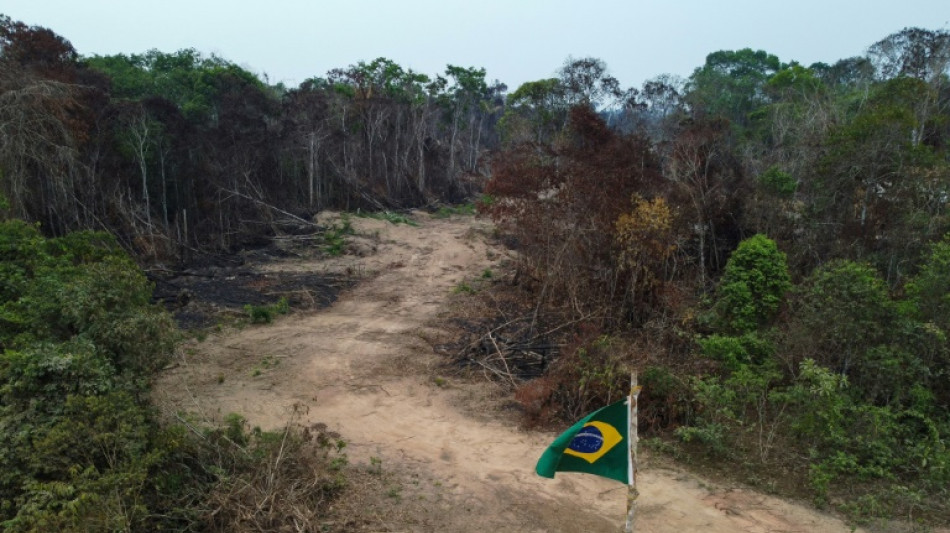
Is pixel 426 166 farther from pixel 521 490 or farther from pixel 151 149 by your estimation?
pixel 521 490

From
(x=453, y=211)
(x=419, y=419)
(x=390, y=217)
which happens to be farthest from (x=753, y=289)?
(x=453, y=211)

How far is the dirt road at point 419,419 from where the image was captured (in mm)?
6043

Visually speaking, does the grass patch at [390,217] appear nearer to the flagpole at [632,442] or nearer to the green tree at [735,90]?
the green tree at [735,90]

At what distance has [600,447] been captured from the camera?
4691mm

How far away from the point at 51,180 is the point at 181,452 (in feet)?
43.9

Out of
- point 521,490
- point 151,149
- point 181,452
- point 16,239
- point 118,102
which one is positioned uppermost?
point 118,102

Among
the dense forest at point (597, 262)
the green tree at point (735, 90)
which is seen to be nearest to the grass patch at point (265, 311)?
the dense forest at point (597, 262)

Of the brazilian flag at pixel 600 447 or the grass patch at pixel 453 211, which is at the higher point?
the grass patch at pixel 453 211

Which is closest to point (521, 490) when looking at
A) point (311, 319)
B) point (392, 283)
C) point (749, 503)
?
point (749, 503)

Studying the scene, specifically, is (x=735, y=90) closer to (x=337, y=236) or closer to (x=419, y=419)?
(x=337, y=236)

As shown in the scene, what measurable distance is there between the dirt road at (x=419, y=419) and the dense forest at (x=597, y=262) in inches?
29.9

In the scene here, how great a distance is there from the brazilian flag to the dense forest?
2.99 m

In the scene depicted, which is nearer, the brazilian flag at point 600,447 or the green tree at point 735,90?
the brazilian flag at point 600,447

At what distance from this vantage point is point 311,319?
42.4ft
